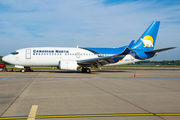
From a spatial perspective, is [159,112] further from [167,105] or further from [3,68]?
[3,68]

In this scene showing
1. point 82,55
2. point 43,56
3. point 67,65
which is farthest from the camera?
point 82,55

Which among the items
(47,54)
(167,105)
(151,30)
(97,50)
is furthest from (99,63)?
(167,105)

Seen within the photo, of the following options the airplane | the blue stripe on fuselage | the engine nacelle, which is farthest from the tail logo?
the engine nacelle

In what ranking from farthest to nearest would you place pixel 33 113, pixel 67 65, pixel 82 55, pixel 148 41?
pixel 148 41 → pixel 82 55 → pixel 67 65 → pixel 33 113

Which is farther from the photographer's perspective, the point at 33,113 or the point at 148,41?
the point at 148,41

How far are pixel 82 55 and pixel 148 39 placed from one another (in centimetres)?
1216

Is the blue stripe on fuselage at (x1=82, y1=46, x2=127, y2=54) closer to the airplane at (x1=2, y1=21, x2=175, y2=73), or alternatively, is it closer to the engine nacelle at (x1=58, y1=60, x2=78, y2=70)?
the airplane at (x1=2, y1=21, x2=175, y2=73)

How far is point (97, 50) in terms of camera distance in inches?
1088

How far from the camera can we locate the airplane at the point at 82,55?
24547 millimetres

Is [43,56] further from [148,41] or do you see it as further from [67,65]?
[148,41]

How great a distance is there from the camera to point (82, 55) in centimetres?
2664

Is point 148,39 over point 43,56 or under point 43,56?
over

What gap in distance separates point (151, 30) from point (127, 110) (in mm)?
26717

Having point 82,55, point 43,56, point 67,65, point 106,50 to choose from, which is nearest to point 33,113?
point 67,65
